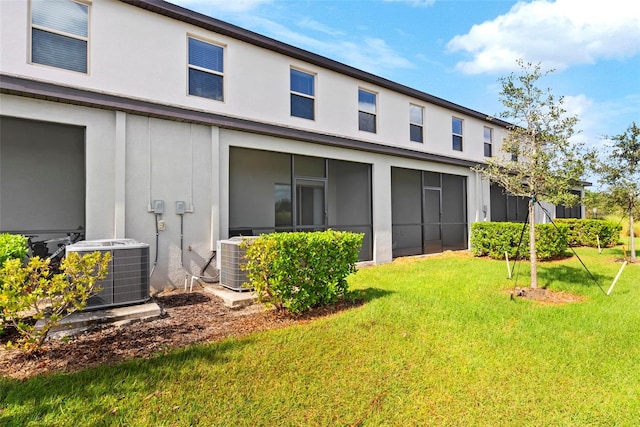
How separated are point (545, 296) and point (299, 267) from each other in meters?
4.41

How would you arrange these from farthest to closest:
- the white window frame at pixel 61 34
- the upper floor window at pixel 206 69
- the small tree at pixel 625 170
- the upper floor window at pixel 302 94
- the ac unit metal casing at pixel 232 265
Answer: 1. the small tree at pixel 625 170
2. the upper floor window at pixel 302 94
3. the upper floor window at pixel 206 69
4. the ac unit metal casing at pixel 232 265
5. the white window frame at pixel 61 34

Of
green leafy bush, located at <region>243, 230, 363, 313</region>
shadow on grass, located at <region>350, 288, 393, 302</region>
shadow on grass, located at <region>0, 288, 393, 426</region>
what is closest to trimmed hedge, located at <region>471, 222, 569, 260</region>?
shadow on grass, located at <region>350, 288, 393, 302</region>

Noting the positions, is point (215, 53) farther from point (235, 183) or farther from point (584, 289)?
point (584, 289)

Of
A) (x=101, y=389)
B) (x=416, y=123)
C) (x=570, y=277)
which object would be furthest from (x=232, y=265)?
(x=416, y=123)

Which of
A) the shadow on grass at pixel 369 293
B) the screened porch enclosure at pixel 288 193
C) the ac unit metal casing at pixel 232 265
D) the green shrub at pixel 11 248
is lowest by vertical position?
the shadow on grass at pixel 369 293

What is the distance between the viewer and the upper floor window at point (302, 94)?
8375mm

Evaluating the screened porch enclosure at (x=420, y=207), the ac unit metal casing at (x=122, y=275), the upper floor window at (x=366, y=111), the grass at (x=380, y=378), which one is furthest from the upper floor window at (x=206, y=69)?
the screened porch enclosure at (x=420, y=207)

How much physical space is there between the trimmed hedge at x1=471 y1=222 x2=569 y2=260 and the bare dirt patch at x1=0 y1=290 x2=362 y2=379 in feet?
23.6

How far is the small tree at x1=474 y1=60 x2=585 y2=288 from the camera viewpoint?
5906 mm

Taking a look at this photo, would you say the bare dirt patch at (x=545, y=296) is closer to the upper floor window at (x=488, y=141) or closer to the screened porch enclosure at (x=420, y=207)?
the screened porch enclosure at (x=420, y=207)

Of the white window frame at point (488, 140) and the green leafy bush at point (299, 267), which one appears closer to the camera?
the green leafy bush at point (299, 267)

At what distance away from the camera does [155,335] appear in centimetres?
393

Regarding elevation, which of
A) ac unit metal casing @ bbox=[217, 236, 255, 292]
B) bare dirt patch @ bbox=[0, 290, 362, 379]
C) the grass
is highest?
ac unit metal casing @ bbox=[217, 236, 255, 292]

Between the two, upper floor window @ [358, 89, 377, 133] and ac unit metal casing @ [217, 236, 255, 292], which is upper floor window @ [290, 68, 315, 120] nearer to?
upper floor window @ [358, 89, 377, 133]
